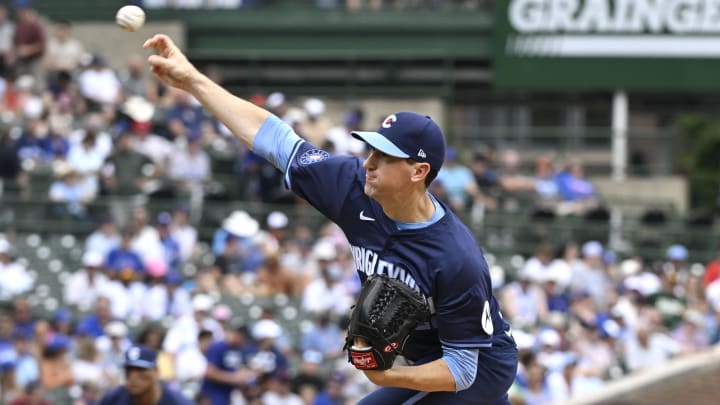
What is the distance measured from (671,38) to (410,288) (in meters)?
17.4

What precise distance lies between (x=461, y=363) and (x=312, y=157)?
96 cm

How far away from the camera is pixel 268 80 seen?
2192cm

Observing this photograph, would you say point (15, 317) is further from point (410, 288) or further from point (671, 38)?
point (671, 38)

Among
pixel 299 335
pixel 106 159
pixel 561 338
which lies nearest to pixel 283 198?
pixel 106 159

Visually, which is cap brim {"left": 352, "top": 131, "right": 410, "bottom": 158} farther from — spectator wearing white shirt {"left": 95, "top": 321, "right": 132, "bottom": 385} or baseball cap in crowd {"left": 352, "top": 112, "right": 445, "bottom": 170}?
spectator wearing white shirt {"left": 95, "top": 321, "right": 132, "bottom": 385}

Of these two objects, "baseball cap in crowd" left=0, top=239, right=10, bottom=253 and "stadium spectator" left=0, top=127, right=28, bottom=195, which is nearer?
"baseball cap in crowd" left=0, top=239, right=10, bottom=253

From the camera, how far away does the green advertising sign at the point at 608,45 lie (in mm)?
21078

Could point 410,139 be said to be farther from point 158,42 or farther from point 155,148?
point 155,148

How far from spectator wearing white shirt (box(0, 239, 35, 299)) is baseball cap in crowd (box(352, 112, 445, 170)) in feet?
29.8

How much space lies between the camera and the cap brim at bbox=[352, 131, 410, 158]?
4.71 metres

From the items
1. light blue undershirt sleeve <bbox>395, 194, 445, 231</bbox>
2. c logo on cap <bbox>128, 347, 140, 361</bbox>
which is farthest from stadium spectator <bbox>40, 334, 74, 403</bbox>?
light blue undershirt sleeve <bbox>395, 194, 445, 231</bbox>

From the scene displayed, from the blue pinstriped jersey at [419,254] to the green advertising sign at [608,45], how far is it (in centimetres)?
1655

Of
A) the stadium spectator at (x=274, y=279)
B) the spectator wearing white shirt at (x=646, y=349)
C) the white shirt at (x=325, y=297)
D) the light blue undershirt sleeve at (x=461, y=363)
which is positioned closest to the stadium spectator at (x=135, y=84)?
the stadium spectator at (x=274, y=279)

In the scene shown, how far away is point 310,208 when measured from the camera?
50.7ft
